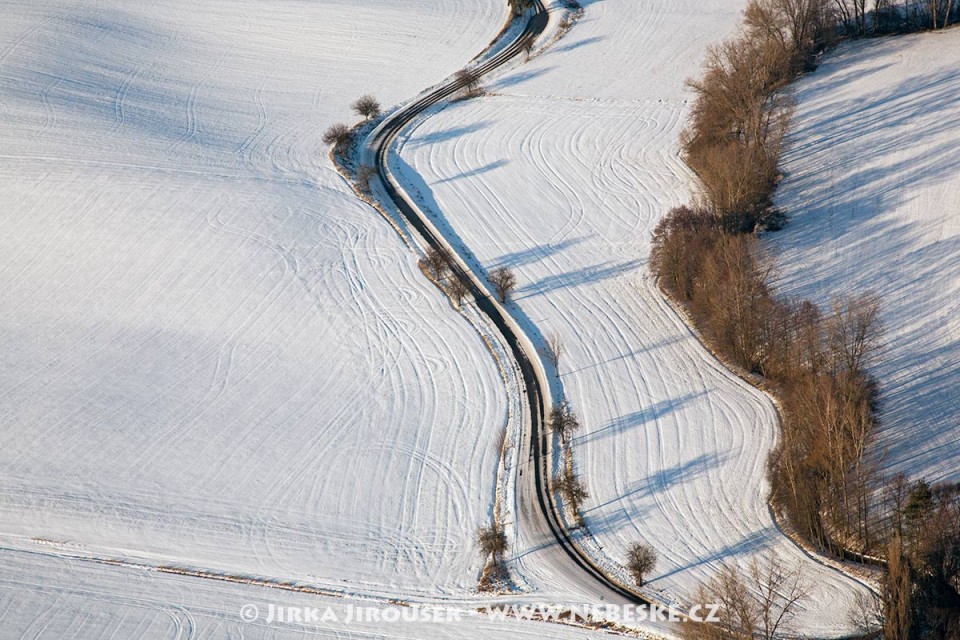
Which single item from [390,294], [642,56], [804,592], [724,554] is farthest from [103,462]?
[642,56]

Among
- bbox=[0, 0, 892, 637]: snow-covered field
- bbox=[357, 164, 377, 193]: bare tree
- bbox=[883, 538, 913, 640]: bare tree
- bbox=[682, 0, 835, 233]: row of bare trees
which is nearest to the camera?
bbox=[883, 538, 913, 640]: bare tree

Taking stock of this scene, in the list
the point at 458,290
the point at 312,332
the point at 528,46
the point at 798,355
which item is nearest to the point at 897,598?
the point at 798,355

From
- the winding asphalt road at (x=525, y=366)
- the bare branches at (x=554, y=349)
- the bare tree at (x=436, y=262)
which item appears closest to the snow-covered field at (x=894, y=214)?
the bare branches at (x=554, y=349)

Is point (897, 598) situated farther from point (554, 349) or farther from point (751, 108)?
point (751, 108)

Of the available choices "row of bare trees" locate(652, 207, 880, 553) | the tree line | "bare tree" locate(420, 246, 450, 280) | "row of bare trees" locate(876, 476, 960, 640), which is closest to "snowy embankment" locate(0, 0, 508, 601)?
"bare tree" locate(420, 246, 450, 280)

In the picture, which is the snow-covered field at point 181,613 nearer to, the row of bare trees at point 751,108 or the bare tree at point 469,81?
the row of bare trees at point 751,108

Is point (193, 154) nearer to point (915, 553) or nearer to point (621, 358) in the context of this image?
point (621, 358)

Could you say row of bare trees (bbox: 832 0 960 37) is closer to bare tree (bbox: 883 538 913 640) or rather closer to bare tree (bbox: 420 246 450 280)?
bare tree (bbox: 420 246 450 280)
